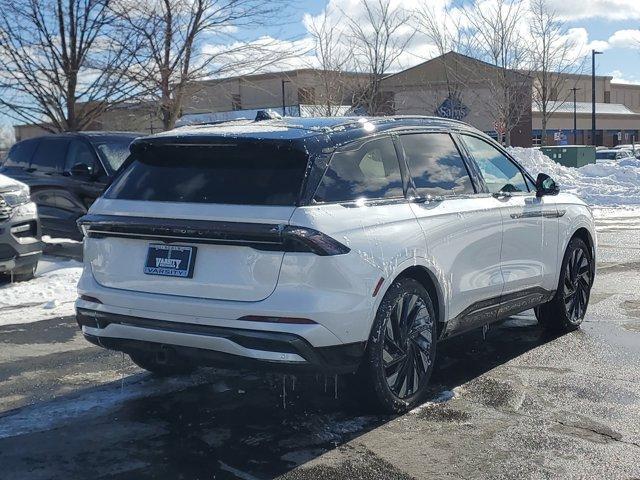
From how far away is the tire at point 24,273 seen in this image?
9188 mm

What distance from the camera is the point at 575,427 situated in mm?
4609

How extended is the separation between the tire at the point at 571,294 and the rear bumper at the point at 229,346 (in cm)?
306

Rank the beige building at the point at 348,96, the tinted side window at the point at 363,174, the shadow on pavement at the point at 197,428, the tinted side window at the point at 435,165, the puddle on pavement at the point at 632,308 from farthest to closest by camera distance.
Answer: the beige building at the point at 348,96, the puddle on pavement at the point at 632,308, the tinted side window at the point at 435,165, the tinted side window at the point at 363,174, the shadow on pavement at the point at 197,428

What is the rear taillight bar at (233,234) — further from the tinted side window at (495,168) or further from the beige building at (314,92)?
the beige building at (314,92)

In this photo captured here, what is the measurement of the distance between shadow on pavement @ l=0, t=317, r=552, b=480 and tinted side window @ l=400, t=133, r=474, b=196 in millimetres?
1349

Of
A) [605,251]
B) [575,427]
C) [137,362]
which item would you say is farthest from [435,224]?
[605,251]

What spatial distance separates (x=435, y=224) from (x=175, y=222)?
5.48ft

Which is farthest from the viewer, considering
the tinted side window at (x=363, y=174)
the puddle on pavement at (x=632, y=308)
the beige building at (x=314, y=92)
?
the beige building at (x=314, y=92)

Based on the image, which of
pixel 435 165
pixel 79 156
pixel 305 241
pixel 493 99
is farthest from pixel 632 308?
pixel 493 99

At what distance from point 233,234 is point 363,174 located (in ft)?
3.26

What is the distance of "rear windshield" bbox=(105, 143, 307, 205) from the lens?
4.38 meters

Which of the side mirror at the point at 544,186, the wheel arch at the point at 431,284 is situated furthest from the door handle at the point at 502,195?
the wheel arch at the point at 431,284

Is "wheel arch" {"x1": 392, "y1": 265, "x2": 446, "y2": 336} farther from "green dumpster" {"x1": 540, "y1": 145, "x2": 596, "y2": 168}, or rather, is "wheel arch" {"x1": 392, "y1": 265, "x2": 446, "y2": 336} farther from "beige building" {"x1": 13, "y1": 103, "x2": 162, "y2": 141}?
"green dumpster" {"x1": 540, "y1": 145, "x2": 596, "y2": 168}

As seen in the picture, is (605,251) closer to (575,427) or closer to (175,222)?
(575,427)
